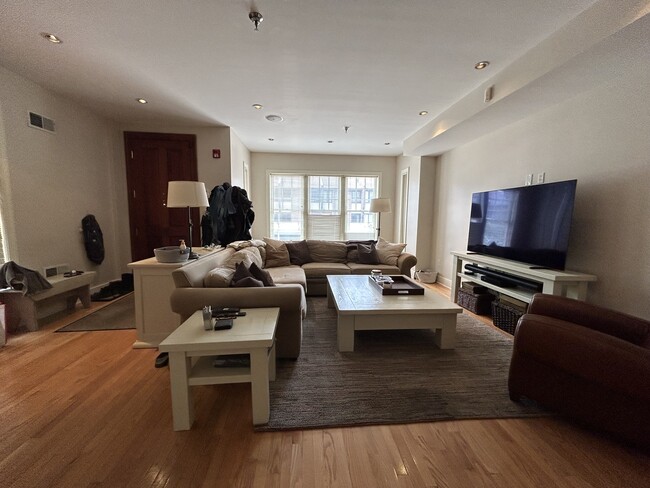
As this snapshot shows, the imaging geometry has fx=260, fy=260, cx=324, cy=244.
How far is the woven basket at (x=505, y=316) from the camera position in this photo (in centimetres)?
272

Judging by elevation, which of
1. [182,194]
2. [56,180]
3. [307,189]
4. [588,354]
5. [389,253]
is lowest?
[588,354]

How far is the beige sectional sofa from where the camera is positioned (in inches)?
75.7

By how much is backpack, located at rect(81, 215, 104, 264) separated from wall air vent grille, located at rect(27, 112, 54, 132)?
1132mm

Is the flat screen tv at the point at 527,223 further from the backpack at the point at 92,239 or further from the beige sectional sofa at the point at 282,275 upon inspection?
the backpack at the point at 92,239

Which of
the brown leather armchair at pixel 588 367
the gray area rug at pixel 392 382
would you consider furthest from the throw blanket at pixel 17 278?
the brown leather armchair at pixel 588 367

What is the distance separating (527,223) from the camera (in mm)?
2727

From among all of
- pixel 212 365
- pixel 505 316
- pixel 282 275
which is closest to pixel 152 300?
pixel 212 365

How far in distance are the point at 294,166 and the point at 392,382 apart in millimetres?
5190

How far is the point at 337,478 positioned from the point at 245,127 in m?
4.39

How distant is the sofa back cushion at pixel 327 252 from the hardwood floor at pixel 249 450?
8.80 feet

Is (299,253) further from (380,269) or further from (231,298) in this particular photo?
(231,298)

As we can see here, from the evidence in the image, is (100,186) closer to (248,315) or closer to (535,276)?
(248,315)

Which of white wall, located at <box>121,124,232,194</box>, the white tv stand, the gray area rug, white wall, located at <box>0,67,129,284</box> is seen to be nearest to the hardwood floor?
the gray area rug

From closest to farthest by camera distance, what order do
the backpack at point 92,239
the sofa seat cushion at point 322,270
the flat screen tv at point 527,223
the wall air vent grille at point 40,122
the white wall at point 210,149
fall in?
the flat screen tv at point 527,223 < the wall air vent grille at point 40,122 < the backpack at point 92,239 < the sofa seat cushion at point 322,270 < the white wall at point 210,149
